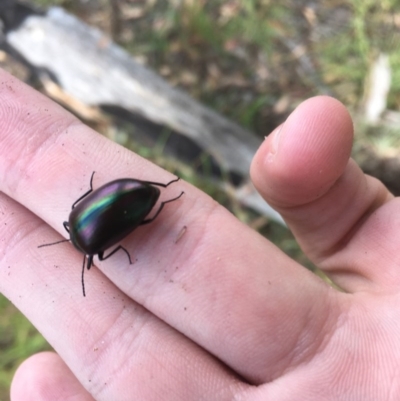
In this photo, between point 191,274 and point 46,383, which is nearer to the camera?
point 191,274

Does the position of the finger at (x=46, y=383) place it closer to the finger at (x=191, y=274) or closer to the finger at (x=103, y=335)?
the finger at (x=103, y=335)

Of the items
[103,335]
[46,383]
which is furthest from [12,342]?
[103,335]

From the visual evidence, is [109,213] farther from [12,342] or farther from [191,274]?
[12,342]

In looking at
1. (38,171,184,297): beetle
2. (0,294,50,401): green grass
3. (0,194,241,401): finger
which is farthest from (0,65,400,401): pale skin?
(0,294,50,401): green grass

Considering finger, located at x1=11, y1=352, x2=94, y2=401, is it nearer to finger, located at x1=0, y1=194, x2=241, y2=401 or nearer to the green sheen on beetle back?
finger, located at x1=0, y1=194, x2=241, y2=401

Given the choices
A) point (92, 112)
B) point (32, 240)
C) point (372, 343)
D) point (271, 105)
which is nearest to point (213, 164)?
point (271, 105)

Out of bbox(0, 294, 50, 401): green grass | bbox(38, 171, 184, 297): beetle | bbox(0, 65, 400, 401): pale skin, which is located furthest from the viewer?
bbox(0, 294, 50, 401): green grass

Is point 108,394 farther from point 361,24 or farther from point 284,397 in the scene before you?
point 361,24
